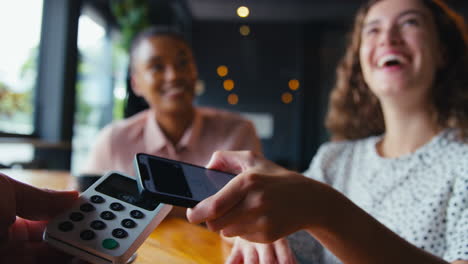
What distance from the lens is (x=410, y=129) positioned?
84 cm

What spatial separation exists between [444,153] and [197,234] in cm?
51

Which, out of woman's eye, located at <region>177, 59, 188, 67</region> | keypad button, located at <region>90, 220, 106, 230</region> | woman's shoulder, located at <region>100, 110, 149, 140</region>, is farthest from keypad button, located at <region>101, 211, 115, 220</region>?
woman's eye, located at <region>177, 59, 188, 67</region>

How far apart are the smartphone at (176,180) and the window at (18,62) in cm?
177

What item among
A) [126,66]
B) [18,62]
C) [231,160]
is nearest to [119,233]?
[231,160]

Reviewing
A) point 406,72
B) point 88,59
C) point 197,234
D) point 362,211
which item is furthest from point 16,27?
point 362,211

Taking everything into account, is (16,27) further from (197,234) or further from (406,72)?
(406,72)

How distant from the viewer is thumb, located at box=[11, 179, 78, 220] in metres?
0.39

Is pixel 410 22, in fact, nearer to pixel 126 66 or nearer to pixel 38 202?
pixel 38 202

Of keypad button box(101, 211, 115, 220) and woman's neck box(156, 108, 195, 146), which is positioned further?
woman's neck box(156, 108, 195, 146)

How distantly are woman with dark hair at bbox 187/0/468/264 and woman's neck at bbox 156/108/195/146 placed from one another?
542mm

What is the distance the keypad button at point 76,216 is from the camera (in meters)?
0.39

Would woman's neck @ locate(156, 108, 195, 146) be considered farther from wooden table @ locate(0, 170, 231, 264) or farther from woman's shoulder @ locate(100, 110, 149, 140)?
wooden table @ locate(0, 170, 231, 264)

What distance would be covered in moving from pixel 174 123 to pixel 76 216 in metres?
1.00

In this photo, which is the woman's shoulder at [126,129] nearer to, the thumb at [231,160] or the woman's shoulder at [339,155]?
the woman's shoulder at [339,155]
